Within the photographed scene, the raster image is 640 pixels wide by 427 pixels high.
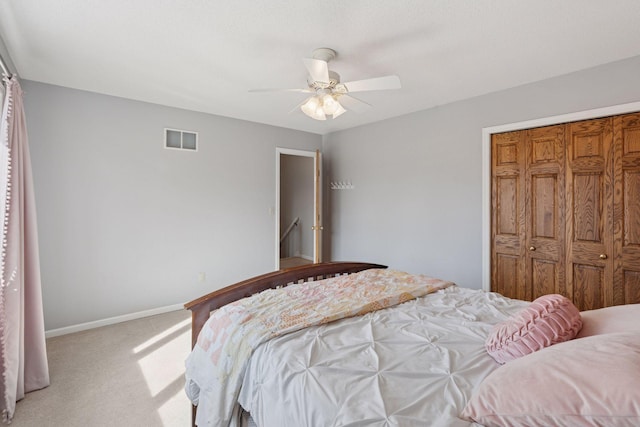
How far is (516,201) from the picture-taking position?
3.20 m

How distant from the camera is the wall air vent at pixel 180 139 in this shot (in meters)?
3.79

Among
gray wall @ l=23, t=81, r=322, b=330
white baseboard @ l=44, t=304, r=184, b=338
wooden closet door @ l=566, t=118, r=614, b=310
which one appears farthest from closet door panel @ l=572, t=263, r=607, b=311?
white baseboard @ l=44, t=304, r=184, b=338

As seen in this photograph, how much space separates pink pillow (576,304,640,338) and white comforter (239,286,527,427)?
1.23 ft

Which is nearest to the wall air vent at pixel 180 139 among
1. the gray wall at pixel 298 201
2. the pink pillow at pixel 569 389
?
the gray wall at pixel 298 201

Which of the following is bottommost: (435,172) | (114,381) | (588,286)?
(114,381)

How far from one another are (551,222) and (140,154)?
170 inches

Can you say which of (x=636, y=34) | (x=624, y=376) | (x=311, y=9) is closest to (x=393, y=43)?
(x=311, y=9)

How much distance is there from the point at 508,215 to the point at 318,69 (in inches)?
96.8

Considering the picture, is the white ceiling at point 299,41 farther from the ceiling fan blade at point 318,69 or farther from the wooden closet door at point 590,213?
the wooden closet door at point 590,213

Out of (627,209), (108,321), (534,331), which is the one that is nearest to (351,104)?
(627,209)

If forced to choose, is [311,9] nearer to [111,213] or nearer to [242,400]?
[242,400]

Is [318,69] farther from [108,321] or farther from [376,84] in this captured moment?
[108,321]

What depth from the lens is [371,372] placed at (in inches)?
46.0

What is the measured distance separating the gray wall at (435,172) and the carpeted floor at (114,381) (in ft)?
8.90
